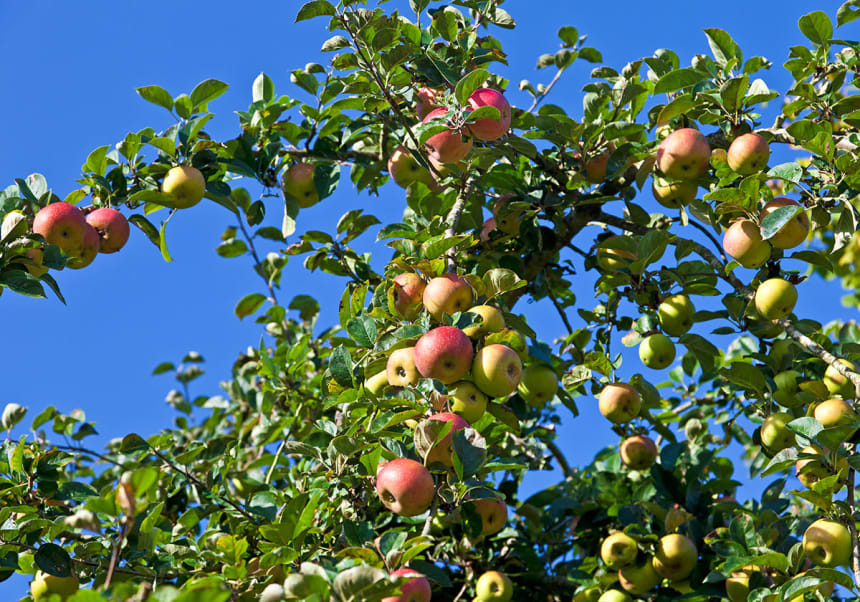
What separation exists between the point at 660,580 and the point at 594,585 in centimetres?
33

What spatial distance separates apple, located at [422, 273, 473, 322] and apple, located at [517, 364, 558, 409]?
0.74m

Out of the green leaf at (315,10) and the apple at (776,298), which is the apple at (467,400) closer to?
the apple at (776,298)

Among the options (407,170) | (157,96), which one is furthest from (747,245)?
(157,96)

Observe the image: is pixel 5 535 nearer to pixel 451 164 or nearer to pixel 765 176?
pixel 451 164

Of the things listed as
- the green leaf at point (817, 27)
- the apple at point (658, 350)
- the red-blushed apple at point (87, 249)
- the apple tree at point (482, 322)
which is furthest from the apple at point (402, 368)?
the green leaf at point (817, 27)

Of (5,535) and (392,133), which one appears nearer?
(5,535)

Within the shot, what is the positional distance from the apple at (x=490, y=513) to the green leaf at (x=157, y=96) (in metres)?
1.94

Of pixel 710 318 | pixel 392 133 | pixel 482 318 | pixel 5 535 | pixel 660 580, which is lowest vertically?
pixel 660 580

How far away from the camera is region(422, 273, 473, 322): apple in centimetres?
266

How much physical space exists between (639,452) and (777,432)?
31.1 inches

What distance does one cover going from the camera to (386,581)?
1.76 metres

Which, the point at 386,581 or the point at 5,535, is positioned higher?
the point at 5,535

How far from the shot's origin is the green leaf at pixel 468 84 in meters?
2.70

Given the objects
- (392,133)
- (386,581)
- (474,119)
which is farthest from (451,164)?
(386,581)
